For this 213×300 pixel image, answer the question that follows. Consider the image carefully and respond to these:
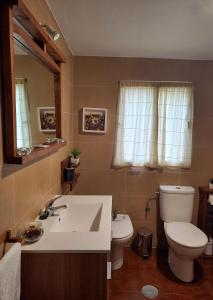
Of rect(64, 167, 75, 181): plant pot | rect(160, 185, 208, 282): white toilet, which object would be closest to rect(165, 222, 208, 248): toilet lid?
rect(160, 185, 208, 282): white toilet

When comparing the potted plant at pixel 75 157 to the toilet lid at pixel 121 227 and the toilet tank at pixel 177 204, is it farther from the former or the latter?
the toilet tank at pixel 177 204

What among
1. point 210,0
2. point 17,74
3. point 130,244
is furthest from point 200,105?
point 17,74

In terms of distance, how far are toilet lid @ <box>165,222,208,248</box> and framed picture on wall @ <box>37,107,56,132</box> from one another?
1.56m

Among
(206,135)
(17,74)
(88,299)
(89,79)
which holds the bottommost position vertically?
(88,299)

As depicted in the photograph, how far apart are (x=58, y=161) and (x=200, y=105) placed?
5.79 feet

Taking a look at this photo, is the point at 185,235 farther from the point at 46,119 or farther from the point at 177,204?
the point at 46,119

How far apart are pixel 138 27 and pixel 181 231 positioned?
1.99 meters

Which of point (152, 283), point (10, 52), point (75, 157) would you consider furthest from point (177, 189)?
point (10, 52)

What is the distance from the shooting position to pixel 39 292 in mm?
1150

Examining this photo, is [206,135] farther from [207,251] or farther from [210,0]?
[210,0]

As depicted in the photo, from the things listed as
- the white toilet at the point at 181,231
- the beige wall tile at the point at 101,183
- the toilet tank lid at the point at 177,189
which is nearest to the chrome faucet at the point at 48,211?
the beige wall tile at the point at 101,183

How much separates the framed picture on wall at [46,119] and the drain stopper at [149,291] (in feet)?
5.52

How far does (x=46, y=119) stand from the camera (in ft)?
5.18

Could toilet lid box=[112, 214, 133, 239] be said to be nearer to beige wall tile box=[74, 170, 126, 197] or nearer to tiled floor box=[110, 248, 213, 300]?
beige wall tile box=[74, 170, 126, 197]
